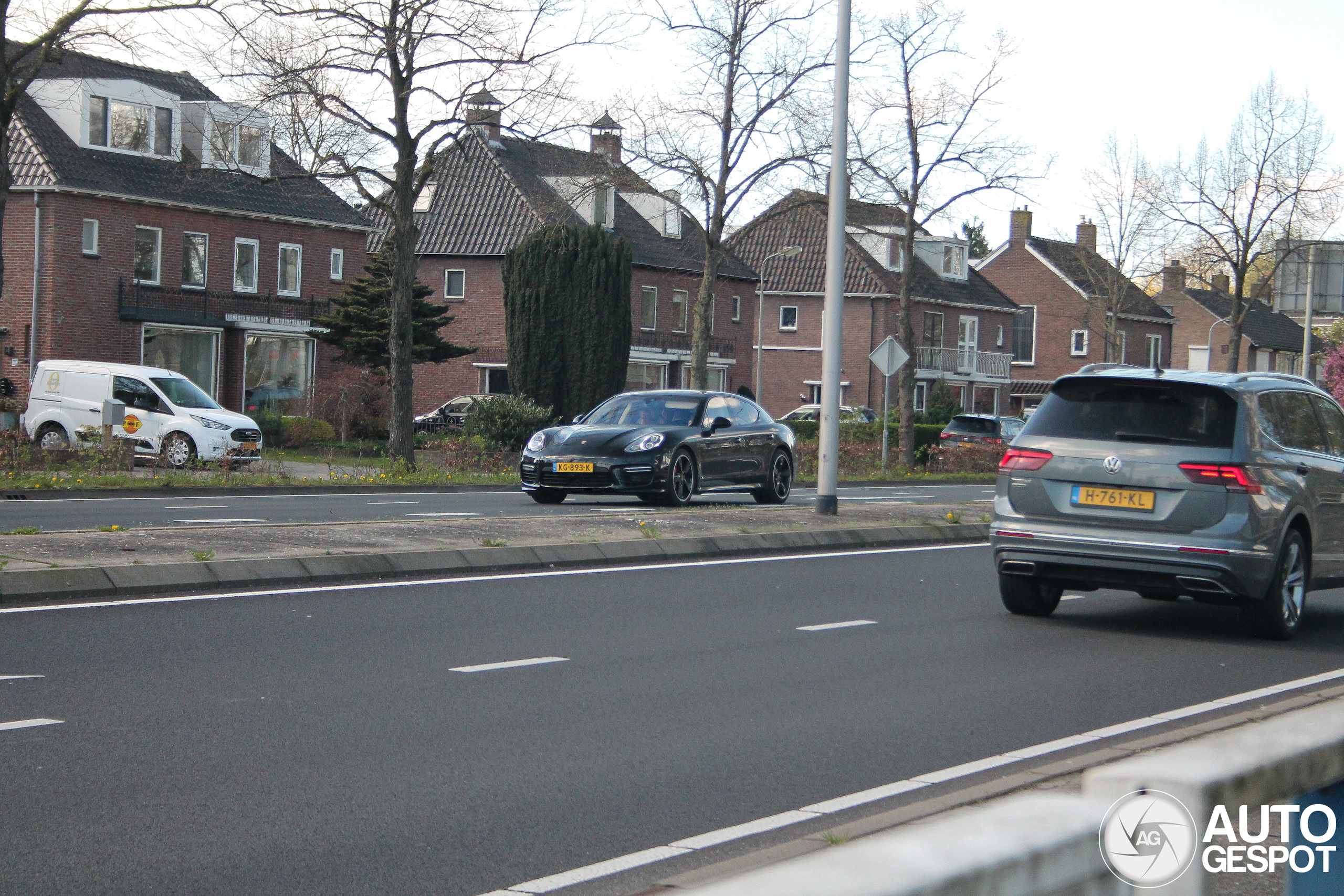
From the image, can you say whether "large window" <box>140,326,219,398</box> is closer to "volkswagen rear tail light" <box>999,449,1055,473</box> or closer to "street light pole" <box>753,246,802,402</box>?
"street light pole" <box>753,246,802,402</box>

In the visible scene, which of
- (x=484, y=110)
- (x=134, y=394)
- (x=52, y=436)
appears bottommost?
(x=52, y=436)

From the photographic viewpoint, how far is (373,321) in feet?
142

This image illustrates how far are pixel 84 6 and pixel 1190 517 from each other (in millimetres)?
18106

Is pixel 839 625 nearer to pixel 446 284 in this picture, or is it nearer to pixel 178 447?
pixel 178 447

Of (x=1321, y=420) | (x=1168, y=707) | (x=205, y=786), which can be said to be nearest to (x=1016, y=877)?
(x=205, y=786)

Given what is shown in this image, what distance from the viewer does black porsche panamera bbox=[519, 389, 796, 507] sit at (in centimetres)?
1869

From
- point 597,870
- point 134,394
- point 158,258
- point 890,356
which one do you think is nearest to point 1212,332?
point 890,356

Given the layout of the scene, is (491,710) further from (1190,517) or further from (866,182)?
(866,182)

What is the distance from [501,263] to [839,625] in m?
43.4

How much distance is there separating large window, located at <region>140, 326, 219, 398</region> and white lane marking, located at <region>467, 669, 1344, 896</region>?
36.9 m

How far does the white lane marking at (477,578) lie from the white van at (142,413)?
15.7m

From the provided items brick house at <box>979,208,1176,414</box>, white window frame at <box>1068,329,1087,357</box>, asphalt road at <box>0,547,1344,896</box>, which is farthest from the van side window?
white window frame at <box>1068,329,1087,357</box>

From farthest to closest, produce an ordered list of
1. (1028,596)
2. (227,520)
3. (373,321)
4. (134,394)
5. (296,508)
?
(373,321) → (134,394) → (296,508) → (227,520) → (1028,596)

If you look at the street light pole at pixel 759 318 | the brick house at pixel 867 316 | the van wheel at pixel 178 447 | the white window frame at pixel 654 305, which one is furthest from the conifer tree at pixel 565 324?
the brick house at pixel 867 316
